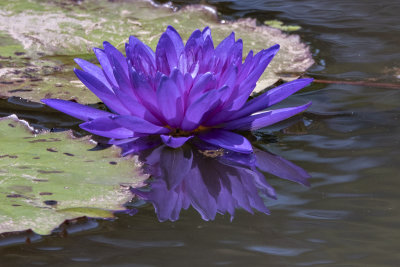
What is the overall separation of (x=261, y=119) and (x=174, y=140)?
26 cm

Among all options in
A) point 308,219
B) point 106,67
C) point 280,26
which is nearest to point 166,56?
point 106,67

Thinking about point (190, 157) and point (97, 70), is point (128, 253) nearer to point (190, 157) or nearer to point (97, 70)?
point (190, 157)

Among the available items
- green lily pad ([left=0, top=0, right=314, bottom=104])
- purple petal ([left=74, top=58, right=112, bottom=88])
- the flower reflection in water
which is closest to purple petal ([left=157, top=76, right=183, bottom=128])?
the flower reflection in water

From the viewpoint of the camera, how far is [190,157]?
1.47 m

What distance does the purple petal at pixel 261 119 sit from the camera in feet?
5.04

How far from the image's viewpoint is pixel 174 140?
143 cm

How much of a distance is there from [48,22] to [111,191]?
1.33m

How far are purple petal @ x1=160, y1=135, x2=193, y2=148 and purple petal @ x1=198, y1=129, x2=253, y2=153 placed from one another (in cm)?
7

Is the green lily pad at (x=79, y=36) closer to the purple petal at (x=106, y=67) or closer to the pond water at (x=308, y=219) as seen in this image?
the pond water at (x=308, y=219)

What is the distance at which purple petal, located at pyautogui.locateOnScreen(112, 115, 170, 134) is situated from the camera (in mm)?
1388

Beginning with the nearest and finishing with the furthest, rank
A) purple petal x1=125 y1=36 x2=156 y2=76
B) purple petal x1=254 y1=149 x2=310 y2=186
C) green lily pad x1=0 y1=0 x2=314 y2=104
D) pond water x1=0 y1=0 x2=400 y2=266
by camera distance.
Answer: pond water x1=0 y1=0 x2=400 y2=266
purple petal x1=254 y1=149 x2=310 y2=186
purple petal x1=125 y1=36 x2=156 y2=76
green lily pad x1=0 y1=0 x2=314 y2=104

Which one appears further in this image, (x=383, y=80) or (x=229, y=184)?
(x=383, y=80)

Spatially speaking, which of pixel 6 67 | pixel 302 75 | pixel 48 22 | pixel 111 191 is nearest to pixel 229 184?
pixel 111 191

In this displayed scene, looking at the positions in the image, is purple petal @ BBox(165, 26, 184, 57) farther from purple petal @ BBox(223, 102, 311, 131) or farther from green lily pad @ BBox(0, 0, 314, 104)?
green lily pad @ BBox(0, 0, 314, 104)
